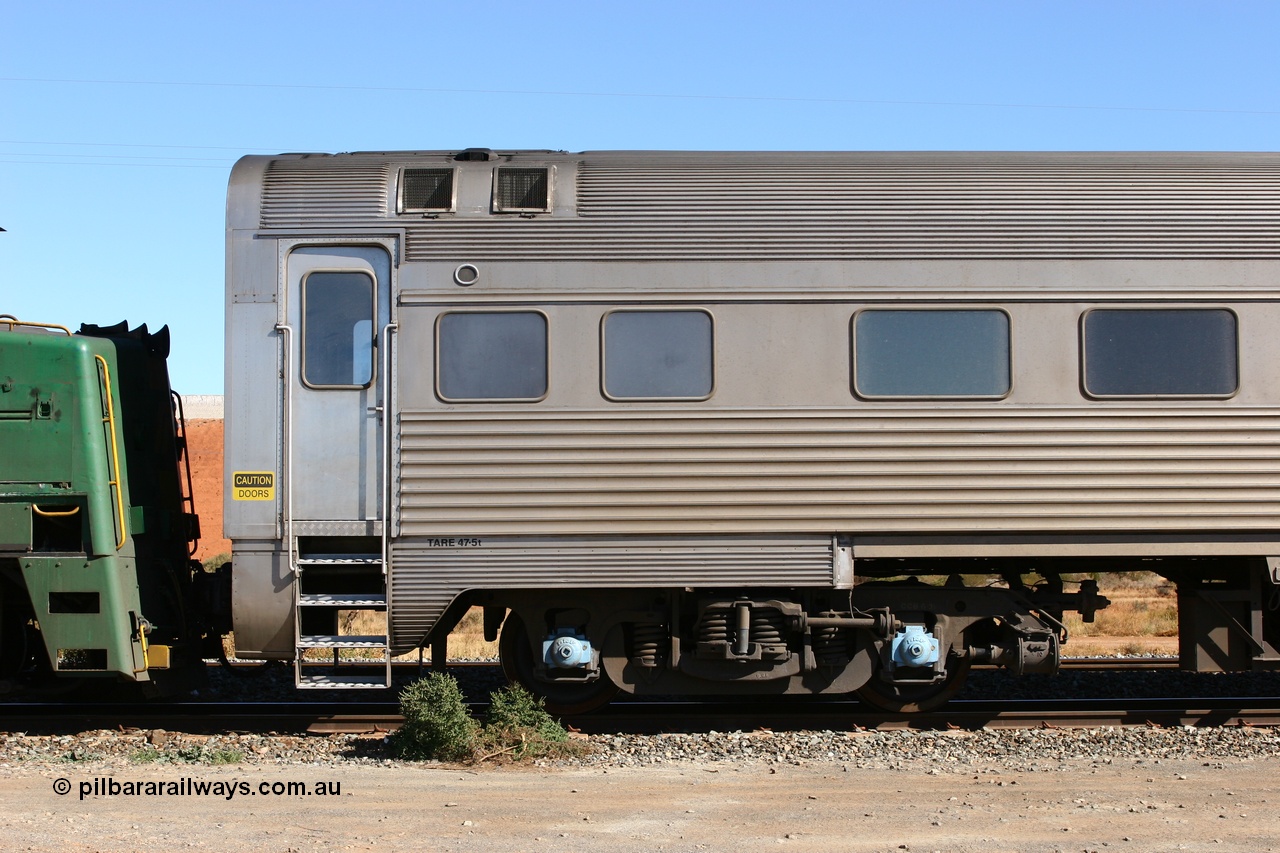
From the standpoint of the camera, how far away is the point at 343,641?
7805 millimetres

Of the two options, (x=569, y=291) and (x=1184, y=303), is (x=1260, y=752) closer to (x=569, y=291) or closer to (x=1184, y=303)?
(x=1184, y=303)

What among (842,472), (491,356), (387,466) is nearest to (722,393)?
(842,472)

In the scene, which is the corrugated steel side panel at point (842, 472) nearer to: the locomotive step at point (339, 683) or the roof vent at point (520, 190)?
the locomotive step at point (339, 683)

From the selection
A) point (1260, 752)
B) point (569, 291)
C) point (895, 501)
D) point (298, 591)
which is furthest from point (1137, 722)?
point (298, 591)

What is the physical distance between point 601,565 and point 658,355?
145 centimetres

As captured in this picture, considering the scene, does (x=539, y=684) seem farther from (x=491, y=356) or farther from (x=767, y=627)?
(x=491, y=356)

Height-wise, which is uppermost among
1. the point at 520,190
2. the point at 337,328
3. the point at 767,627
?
the point at 520,190

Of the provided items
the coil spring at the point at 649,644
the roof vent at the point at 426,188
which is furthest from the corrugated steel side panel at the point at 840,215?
the coil spring at the point at 649,644

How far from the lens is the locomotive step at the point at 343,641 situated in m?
7.76

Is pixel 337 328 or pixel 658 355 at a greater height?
pixel 337 328

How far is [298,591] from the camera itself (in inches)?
310

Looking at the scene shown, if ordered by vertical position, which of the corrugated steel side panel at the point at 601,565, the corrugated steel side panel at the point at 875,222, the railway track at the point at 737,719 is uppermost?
the corrugated steel side panel at the point at 875,222

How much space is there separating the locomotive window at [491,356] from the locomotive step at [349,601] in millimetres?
1410

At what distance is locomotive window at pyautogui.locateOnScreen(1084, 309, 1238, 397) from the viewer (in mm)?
7891
